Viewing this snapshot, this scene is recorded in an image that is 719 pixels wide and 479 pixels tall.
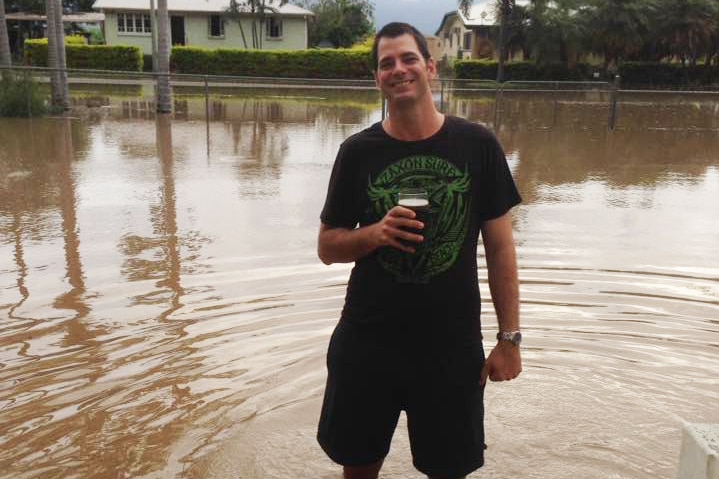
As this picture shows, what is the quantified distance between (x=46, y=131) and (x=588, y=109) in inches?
676

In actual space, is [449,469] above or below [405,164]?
below

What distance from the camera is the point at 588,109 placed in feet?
82.0

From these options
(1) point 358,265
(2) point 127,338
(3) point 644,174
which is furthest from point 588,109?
(1) point 358,265

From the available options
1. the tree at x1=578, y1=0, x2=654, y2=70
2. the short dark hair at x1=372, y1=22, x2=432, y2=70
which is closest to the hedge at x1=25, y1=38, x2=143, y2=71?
the tree at x1=578, y1=0, x2=654, y2=70

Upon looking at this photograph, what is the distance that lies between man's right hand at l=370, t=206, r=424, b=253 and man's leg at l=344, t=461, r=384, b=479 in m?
0.87

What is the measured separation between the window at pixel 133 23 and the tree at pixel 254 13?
18.3 ft

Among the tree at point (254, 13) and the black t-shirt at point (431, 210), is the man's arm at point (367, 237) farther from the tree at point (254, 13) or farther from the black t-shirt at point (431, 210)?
the tree at point (254, 13)

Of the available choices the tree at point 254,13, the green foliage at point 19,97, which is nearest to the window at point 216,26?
the tree at point 254,13

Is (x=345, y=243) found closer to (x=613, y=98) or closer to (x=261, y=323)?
(x=261, y=323)

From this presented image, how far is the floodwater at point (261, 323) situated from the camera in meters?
3.72

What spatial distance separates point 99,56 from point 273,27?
14.1 metres

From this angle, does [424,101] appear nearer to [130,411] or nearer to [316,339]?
[130,411]

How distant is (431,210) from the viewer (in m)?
2.46

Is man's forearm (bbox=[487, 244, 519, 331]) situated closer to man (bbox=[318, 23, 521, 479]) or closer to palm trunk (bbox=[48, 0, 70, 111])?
man (bbox=[318, 23, 521, 479])
